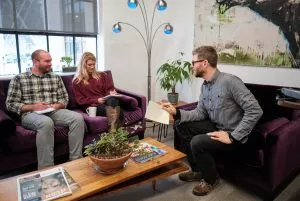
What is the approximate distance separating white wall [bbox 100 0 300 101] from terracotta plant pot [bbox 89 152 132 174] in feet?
7.03

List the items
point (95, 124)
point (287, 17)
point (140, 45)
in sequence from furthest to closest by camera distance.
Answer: point (140, 45)
point (287, 17)
point (95, 124)

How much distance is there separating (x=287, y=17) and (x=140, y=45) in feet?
6.46

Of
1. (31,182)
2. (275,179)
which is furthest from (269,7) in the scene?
(31,182)

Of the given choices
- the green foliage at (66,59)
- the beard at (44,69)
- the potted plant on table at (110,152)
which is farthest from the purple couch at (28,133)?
the potted plant on table at (110,152)

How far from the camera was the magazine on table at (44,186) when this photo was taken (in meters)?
1.40

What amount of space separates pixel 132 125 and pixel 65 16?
1.60 m

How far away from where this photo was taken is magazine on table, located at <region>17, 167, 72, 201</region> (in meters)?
1.40

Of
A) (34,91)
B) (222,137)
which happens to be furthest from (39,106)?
(222,137)

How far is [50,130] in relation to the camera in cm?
226

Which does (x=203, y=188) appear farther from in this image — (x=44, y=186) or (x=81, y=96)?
(x=81, y=96)

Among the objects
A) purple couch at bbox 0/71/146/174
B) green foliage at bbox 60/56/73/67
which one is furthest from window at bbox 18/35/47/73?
purple couch at bbox 0/71/146/174

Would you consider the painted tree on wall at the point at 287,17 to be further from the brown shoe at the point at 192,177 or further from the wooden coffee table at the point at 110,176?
the wooden coffee table at the point at 110,176

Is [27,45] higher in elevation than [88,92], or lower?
higher

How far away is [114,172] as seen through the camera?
1.65m
